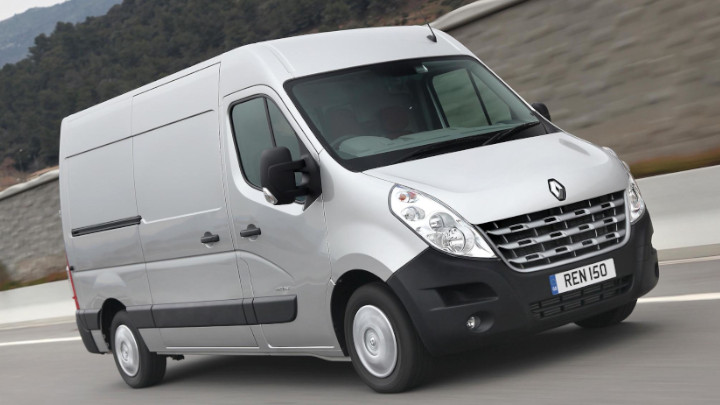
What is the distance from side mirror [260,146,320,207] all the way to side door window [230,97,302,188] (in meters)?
0.25

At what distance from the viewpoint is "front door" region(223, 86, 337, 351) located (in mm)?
6281

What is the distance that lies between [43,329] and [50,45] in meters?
91.1

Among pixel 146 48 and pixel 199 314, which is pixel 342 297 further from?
pixel 146 48

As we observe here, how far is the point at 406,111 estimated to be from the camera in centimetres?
660

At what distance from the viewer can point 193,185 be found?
289 inches

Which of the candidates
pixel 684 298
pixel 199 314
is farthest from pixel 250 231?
pixel 684 298

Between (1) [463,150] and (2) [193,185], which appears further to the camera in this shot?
(2) [193,185]

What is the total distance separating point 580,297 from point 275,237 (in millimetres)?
1868

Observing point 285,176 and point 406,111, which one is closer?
point 285,176

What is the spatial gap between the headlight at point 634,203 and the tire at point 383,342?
1.39 meters

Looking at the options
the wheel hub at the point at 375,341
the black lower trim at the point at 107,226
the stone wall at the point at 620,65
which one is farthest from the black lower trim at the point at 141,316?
the stone wall at the point at 620,65

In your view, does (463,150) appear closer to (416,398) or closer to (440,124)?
(440,124)

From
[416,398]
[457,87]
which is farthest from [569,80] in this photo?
[416,398]

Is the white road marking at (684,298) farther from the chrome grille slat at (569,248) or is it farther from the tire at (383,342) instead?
the tire at (383,342)
